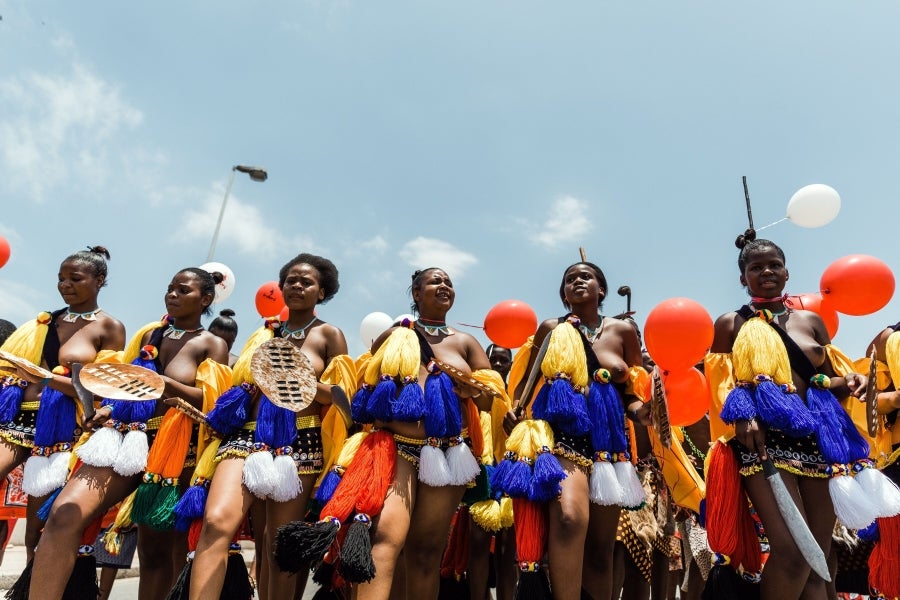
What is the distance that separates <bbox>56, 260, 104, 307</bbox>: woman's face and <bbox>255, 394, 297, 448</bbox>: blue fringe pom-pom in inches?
72.8

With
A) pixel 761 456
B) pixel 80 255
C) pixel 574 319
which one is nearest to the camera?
pixel 761 456

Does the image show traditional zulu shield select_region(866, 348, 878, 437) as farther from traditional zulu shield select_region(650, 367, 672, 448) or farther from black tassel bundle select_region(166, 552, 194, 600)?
black tassel bundle select_region(166, 552, 194, 600)

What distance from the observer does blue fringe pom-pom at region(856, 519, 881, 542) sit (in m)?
4.20

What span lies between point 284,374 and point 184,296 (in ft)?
3.98

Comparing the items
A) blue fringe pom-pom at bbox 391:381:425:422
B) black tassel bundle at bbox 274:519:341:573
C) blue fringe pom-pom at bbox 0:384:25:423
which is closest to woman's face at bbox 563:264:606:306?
blue fringe pom-pom at bbox 391:381:425:422

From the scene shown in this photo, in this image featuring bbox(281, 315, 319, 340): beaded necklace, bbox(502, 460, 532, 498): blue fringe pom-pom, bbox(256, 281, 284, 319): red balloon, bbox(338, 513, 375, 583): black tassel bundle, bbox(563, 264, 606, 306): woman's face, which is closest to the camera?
bbox(338, 513, 375, 583): black tassel bundle

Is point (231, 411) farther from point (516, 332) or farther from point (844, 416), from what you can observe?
point (844, 416)

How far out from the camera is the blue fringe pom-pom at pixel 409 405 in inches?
138

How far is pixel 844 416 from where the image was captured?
3.48 meters

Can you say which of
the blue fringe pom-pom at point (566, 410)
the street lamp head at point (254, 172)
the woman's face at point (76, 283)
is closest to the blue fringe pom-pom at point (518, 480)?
the blue fringe pom-pom at point (566, 410)

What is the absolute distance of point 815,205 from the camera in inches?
224

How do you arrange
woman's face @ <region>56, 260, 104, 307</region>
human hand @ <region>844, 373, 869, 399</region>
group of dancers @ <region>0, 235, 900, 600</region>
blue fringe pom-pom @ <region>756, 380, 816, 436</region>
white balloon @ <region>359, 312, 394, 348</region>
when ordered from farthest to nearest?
white balloon @ <region>359, 312, 394, 348</region> → woman's face @ <region>56, 260, 104, 307</region> → human hand @ <region>844, 373, 869, 399</region> → group of dancers @ <region>0, 235, 900, 600</region> → blue fringe pom-pom @ <region>756, 380, 816, 436</region>

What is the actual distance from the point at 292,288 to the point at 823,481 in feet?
10.5

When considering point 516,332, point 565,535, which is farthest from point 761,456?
point 516,332
